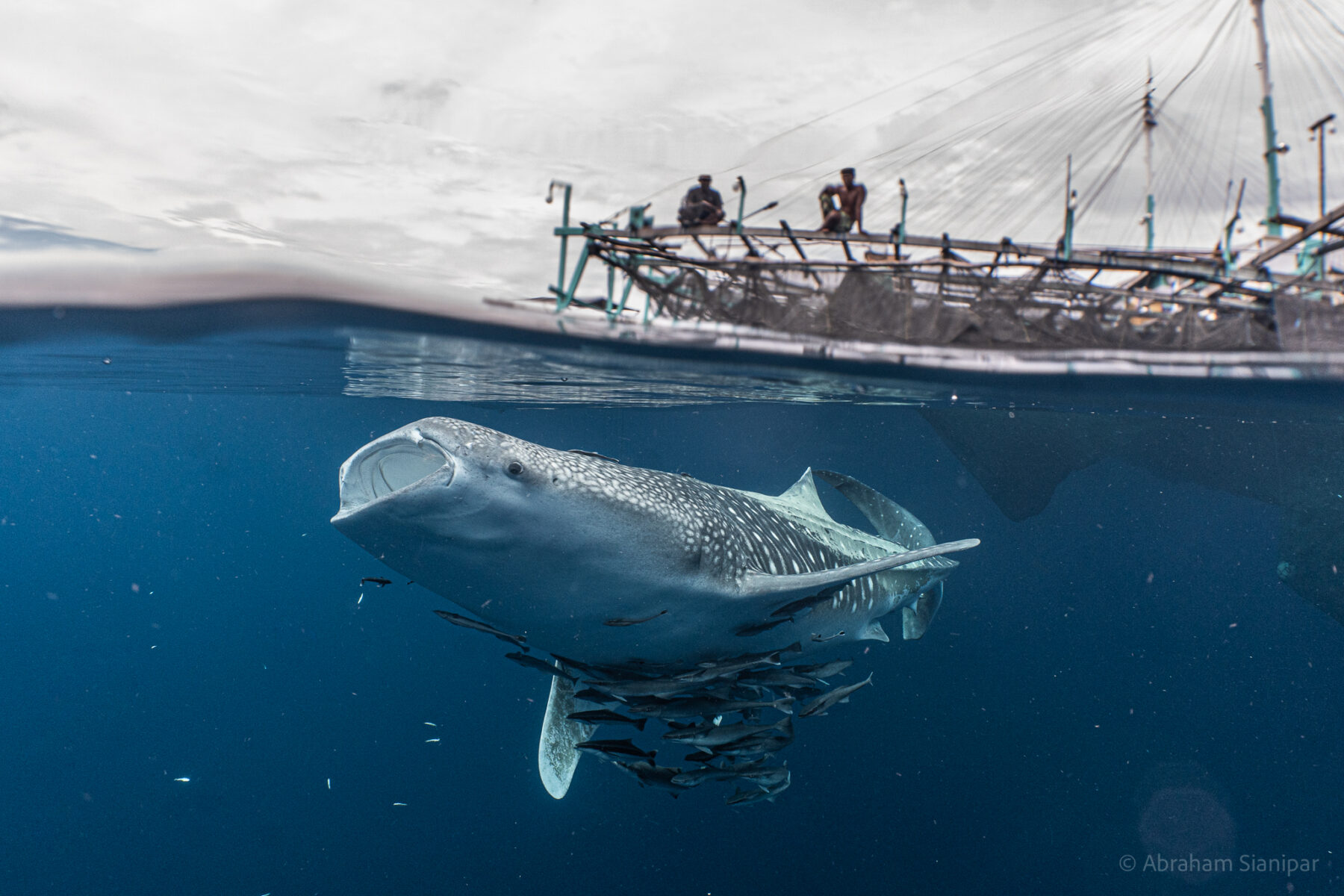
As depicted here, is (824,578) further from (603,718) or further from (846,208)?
(846,208)

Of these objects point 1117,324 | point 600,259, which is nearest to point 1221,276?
point 1117,324

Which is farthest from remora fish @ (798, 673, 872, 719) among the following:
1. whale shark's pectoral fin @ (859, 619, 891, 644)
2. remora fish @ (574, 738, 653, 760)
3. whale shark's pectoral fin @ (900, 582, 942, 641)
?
whale shark's pectoral fin @ (900, 582, 942, 641)

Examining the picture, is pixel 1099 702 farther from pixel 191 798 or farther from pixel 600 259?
pixel 191 798

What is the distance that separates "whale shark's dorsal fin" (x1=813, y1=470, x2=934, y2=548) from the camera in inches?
243

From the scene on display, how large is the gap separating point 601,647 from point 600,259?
5511 millimetres

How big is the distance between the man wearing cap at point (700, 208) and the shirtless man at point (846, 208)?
4.72 ft

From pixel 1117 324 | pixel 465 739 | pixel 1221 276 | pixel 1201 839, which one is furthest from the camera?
pixel 465 739

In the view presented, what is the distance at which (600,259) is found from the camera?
8.13 meters

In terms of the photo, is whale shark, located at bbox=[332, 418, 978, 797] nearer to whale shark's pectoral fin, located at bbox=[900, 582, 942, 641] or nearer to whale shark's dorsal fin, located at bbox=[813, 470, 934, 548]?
whale shark's dorsal fin, located at bbox=[813, 470, 934, 548]

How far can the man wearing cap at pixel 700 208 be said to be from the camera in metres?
8.15

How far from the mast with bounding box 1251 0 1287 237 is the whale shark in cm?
955

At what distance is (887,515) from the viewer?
6.33 meters

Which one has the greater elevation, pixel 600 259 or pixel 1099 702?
pixel 600 259

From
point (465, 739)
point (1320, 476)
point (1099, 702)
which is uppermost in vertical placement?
point (1320, 476)
